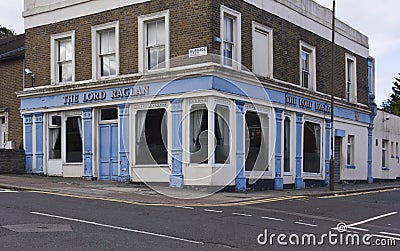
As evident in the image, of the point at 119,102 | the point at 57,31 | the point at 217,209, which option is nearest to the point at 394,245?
the point at 217,209

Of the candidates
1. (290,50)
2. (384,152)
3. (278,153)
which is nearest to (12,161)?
(278,153)

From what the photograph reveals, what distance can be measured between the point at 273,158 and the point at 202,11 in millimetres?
6972

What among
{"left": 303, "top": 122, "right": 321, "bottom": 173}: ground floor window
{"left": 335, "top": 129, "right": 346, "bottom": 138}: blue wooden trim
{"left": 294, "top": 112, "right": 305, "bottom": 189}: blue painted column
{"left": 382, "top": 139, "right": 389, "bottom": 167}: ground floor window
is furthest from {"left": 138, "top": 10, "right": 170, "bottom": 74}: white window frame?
{"left": 382, "top": 139, "right": 389, "bottom": 167}: ground floor window

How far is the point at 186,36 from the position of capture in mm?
21109

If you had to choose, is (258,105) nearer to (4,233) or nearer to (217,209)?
(217,209)

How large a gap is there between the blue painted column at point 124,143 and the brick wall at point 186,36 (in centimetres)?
161

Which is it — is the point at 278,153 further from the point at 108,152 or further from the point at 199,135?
the point at 108,152

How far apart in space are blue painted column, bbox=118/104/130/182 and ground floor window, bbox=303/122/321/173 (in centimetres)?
876

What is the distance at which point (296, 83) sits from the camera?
85.8 feet

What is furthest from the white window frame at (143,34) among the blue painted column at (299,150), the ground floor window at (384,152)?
the ground floor window at (384,152)

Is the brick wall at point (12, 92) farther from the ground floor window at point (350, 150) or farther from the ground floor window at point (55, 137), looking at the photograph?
the ground floor window at point (350, 150)

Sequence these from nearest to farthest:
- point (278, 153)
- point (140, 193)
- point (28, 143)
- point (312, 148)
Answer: point (140, 193) < point (278, 153) < point (28, 143) < point (312, 148)

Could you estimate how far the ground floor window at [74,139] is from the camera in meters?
24.5

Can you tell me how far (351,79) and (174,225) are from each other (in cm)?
2268
